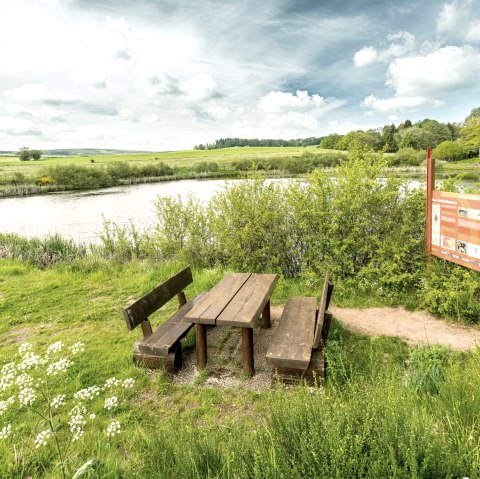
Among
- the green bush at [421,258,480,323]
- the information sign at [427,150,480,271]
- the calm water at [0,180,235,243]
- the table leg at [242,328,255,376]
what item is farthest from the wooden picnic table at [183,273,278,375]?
the calm water at [0,180,235,243]

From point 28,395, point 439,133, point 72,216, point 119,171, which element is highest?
point 439,133

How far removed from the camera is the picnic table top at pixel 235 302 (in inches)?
140

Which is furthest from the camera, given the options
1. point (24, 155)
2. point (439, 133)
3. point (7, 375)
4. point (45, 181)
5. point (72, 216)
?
point (24, 155)

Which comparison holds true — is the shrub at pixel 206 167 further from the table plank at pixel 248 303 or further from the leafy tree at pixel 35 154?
the table plank at pixel 248 303

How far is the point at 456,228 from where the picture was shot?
495cm

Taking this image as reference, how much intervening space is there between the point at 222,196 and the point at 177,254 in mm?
2032

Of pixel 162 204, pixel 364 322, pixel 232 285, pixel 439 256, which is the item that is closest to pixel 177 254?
pixel 162 204

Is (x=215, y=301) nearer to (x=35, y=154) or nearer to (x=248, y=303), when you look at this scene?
(x=248, y=303)

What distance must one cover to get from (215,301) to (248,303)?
43cm

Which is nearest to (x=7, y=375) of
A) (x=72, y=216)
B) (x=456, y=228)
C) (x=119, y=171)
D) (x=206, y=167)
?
(x=456, y=228)

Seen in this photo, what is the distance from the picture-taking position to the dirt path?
4477mm

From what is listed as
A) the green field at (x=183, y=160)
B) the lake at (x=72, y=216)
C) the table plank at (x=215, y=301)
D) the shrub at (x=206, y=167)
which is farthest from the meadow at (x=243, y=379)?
the shrub at (x=206, y=167)

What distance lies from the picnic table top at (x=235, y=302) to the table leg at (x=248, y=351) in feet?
0.77

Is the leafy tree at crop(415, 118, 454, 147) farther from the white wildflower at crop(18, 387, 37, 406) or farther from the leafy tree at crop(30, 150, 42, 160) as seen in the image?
the leafy tree at crop(30, 150, 42, 160)
